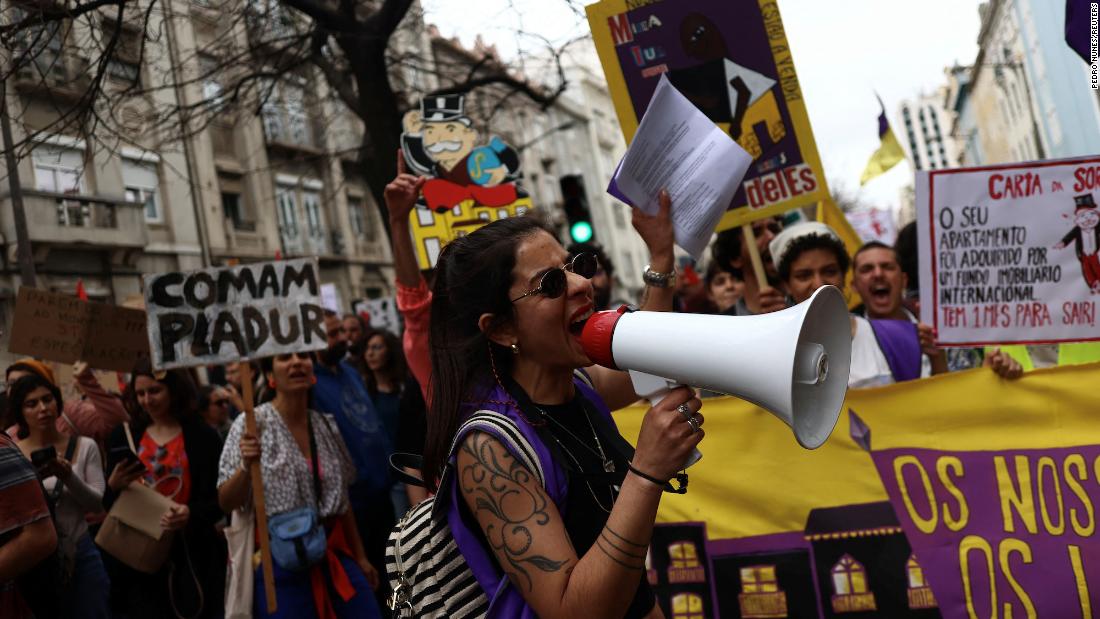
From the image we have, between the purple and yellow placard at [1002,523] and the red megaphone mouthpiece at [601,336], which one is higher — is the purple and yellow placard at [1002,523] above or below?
below

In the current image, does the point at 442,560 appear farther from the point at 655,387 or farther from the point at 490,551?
the point at 655,387

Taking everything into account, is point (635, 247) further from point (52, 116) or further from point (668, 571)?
point (668, 571)

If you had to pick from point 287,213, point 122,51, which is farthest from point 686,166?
point 287,213

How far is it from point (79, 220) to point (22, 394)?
1624cm

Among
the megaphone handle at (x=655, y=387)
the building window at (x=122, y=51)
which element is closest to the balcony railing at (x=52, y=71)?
the building window at (x=122, y=51)

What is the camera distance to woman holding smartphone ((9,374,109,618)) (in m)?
4.36

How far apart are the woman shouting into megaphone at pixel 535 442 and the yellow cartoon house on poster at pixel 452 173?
4.22 m

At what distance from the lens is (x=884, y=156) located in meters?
7.03

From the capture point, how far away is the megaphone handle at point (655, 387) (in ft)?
5.96

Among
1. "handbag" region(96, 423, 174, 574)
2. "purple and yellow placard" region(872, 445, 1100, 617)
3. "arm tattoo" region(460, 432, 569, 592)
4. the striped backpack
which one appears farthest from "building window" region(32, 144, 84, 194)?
"arm tattoo" region(460, 432, 569, 592)

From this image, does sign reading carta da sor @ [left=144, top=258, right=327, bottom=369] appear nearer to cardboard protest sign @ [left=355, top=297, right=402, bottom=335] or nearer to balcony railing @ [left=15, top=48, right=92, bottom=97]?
balcony railing @ [left=15, top=48, right=92, bottom=97]

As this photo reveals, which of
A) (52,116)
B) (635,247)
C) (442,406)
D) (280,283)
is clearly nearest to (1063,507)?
(442,406)

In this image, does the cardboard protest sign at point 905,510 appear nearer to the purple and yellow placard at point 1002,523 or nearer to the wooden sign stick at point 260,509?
the purple and yellow placard at point 1002,523

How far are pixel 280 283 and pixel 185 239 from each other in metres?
18.8
